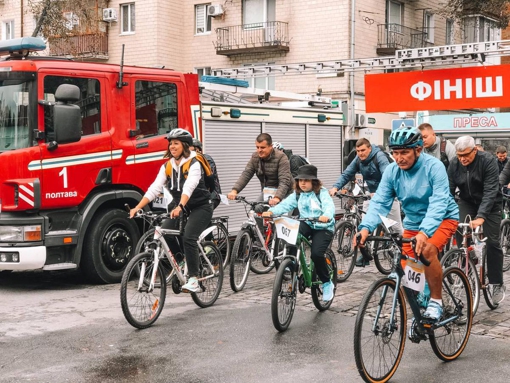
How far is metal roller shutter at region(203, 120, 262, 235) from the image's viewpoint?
40.0 ft

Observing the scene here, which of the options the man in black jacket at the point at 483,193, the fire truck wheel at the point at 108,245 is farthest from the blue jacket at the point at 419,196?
the fire truck wheel at the point at 108,245

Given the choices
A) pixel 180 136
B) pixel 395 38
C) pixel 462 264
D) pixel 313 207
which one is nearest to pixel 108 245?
pixel 180 136

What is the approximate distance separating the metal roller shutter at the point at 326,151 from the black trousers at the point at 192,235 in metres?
6.37

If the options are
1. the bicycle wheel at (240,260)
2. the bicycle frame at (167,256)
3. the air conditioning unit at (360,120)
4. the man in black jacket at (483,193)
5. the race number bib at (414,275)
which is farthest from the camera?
the air conditioning unit at (360,120)

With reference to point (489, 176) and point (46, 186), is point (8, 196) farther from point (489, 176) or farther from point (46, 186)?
point (489, 176)

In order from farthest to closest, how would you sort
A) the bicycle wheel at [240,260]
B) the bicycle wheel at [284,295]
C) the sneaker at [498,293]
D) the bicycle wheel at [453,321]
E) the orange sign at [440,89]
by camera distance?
the orange sign at [440,89], the bicycle wheel at [240,260], the sneaker at [498,293], the bicycle wheel at [284,295], the bicycle wheel at [453,321]

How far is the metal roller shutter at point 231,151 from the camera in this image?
40.0 ft

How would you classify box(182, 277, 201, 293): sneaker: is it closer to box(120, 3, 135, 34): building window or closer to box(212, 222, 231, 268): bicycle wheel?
box(212, 222, 231, 268): bicycle wheel

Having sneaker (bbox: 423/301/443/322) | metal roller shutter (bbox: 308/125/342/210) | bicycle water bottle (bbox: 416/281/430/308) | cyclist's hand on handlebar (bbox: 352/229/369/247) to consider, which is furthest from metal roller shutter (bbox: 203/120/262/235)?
cyclist's hand on handlebar (bbox: 352/229/369/247)

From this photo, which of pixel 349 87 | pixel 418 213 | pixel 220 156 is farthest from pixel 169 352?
pixel 349 87

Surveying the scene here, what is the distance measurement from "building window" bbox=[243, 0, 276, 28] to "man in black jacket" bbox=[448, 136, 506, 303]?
2619cm

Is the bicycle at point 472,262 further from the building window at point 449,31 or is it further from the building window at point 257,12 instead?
the building window at point 449,31

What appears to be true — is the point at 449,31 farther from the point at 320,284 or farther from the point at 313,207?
the point at 320,284

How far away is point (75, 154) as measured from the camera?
32.4ft
